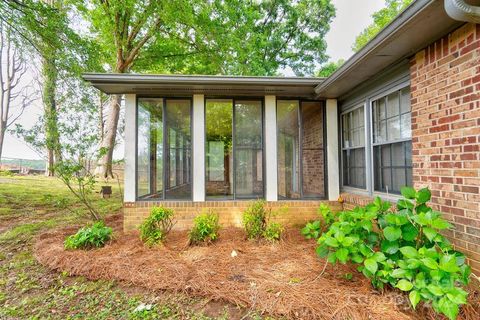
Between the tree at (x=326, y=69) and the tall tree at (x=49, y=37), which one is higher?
the tree at (x=326, y=69)

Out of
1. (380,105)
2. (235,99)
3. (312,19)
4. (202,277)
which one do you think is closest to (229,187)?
(235,99)

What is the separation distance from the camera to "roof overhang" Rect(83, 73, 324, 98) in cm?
404

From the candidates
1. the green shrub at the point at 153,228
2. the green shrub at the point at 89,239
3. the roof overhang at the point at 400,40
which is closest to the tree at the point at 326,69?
the roof overhang at the point at 400,40

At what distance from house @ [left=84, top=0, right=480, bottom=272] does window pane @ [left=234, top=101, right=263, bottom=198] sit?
20mm

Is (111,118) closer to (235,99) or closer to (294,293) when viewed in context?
(235,99)

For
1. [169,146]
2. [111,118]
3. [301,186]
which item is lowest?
[301,186]

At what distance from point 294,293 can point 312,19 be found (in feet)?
53.4

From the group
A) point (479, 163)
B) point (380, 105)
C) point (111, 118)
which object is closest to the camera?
point (479, 163)

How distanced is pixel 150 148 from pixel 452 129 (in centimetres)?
456

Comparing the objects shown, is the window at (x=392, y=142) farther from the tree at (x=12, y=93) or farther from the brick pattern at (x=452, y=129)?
the tree at (x=12, y=93)

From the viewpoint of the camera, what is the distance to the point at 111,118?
1124 centimetres

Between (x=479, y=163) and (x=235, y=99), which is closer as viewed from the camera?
(x=479, y=163)

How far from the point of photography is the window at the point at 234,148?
15.9 ft

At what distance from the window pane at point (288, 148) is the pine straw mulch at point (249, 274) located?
→ 3.16 ft
